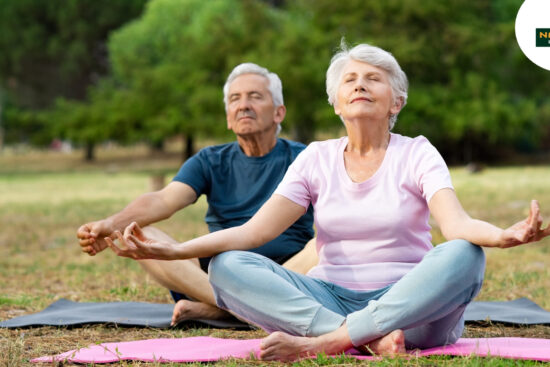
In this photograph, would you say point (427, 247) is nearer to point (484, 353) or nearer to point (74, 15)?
point (484, 353)

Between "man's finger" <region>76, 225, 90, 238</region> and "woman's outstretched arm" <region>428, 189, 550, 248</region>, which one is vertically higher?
"woman's outstretched arm" <region>428, 189, 550, 248</region>

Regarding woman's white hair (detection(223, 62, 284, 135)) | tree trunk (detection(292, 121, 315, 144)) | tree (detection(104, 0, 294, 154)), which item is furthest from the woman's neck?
tree trunk (detection(292, 121, 315, 144))

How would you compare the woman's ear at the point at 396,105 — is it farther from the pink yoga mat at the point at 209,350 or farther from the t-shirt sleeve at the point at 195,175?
the t-shirt sleeve at the point at 195,175

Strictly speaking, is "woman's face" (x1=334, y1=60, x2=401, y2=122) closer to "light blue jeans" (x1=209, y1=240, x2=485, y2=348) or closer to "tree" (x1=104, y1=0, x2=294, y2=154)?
"light blue jeans" (x1=209, y1=240, x2=485, y2=348)

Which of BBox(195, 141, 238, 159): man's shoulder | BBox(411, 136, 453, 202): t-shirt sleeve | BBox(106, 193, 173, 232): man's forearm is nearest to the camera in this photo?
BBox(411, 136, 453, 202): t-shirt sleeve

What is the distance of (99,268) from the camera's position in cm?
764

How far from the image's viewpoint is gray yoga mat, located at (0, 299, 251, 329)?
4629mm

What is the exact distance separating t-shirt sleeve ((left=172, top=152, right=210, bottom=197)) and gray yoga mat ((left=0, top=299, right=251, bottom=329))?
824 mm

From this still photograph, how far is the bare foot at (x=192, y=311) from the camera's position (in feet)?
14.9

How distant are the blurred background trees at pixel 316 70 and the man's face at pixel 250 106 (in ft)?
74.6

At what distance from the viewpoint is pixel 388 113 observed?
147 inches

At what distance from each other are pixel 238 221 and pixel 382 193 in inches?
57.1

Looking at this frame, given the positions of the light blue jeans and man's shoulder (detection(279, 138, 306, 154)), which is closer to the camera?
the light blue jeans

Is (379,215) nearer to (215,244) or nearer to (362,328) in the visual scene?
(362,328)
